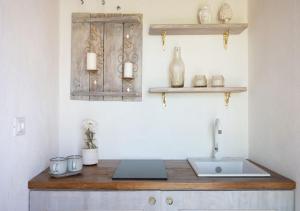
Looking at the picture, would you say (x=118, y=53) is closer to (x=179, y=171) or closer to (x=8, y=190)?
(x=179, y=171)

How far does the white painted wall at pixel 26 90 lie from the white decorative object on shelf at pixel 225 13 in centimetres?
126

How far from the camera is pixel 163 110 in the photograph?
76.5 inches

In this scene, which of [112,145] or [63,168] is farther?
[112,145]

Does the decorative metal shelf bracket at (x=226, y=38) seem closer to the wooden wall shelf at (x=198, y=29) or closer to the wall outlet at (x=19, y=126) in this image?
the wooden wall shelf at (x=198, y=29)

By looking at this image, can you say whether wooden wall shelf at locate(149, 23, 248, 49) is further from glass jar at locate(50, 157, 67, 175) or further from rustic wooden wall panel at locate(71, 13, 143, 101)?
glass jar at locate(50, 157, 67, 175)

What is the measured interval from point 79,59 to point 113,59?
27 cm

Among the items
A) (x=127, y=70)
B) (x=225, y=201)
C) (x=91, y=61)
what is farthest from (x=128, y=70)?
(x=225, y=201)

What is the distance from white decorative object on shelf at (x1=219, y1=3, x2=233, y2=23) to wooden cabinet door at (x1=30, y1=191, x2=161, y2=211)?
1.36 meters

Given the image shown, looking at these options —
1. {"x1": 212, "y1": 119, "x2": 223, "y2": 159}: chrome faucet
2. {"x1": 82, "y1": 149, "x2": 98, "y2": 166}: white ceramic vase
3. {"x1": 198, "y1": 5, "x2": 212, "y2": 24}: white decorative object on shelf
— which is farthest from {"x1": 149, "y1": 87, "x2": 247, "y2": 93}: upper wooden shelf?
{"x1": 82, "y1": 149, "x2": 98, "y2": 166}: white ceramic vase

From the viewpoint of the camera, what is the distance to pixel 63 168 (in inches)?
56.7

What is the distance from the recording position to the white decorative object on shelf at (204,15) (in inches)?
72.9

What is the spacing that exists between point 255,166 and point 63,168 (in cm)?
124

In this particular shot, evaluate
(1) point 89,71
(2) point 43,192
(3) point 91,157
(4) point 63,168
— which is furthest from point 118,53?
(2) point 43,192

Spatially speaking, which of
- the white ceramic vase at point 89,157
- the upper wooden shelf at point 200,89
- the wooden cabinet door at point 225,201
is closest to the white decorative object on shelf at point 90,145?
the white ceramic vase at point 89,157
